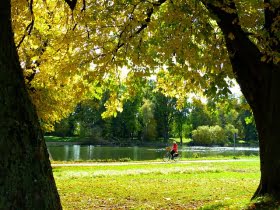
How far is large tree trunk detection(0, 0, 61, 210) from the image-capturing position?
4.42 m

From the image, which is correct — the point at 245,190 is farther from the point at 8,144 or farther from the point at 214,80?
the point at 8,144

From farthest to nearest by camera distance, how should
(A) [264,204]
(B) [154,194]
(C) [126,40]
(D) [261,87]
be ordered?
1. (B) [154,194]
2. (C) [126,40]
3. (D) [261,87]
4. (A) [264,204]

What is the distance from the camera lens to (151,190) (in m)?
13.7

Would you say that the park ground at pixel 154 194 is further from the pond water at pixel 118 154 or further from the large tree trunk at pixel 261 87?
the pond water at pixel 118 154

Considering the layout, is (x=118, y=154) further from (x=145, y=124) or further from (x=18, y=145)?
(x=145, y=124)

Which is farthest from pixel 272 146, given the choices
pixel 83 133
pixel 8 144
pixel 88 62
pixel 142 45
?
pixel 83 133

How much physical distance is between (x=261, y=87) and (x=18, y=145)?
6.48 metres

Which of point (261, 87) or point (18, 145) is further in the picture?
point (261, 87)

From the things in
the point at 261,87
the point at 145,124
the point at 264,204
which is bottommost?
the point at 264,204

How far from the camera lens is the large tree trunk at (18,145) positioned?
4.42 meters

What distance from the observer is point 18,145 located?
4.55 metres

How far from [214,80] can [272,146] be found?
2.03 meters

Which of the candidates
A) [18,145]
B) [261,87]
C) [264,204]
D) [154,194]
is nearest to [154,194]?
[154,194]

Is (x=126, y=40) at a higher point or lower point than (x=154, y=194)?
higher
